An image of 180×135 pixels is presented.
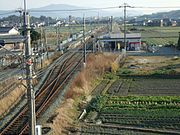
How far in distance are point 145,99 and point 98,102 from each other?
1630 millimetres

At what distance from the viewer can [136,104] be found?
1192 centimetres

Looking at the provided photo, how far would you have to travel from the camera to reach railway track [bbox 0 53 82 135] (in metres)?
9.07

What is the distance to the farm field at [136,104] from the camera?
9.46 meters

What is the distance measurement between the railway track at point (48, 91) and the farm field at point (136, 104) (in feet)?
4.43

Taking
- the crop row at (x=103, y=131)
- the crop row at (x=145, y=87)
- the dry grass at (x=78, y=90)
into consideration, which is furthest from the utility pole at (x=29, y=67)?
the crop row at (x=145, y=87)

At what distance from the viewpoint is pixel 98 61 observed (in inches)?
758

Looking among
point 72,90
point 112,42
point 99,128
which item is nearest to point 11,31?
point 112,42

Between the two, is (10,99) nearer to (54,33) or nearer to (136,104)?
(136,104)

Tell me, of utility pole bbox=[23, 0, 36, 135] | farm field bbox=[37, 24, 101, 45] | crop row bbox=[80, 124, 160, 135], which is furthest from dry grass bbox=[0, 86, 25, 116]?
farm field bbox=[37, 24, 101, 45]

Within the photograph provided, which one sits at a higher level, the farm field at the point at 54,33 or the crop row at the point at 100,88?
the farm field at the point at 54,33

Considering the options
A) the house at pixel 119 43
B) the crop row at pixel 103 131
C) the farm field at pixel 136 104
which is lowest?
the crop row at pixel 103 131

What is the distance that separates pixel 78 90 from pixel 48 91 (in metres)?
1.07

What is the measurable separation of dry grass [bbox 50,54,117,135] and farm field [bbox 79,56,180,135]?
1.39ft

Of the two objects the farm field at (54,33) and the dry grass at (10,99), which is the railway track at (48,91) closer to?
the dry grass at (10,99)
